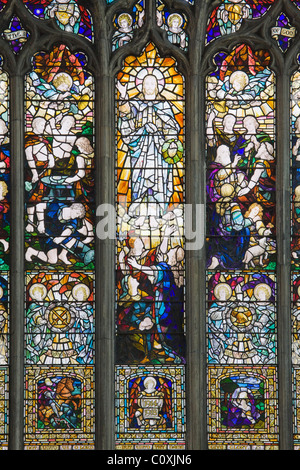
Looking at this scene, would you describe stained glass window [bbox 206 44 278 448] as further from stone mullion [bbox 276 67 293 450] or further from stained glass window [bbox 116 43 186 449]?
stained glass window [bbox 116 43 186 449]

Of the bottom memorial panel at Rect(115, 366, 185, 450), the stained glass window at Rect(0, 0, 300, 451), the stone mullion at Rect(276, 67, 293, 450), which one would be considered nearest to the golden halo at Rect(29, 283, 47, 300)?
the stained glass window at Rect(0, 0, 300, 451)

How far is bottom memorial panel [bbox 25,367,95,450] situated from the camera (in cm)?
1021

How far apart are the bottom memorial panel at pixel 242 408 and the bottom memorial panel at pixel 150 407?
1.01 ft

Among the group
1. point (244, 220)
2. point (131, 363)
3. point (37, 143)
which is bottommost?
point (131, 363)

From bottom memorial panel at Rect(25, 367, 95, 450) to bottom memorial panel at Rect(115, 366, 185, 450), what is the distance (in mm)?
305

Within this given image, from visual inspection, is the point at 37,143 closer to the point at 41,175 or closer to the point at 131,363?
the point at 41,175

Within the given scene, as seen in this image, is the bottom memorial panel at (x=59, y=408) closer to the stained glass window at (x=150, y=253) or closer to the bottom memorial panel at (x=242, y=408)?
the stained glass window at (x=150, y=253)

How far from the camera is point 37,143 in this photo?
34.9 ft

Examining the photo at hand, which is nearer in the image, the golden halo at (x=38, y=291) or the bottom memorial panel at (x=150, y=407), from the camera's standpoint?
the bottom memorial panel at (x=150, y=407)

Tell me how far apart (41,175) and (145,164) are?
1.06 m

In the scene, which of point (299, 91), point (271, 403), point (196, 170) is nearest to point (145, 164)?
point (196, 170)

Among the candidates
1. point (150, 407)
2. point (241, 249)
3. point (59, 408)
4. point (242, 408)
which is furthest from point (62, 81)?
point (242, 408)

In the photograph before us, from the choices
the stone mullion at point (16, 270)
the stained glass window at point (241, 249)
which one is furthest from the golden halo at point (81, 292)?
the stained glass window at point (241, 249)

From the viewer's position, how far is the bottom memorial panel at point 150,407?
10227mm
